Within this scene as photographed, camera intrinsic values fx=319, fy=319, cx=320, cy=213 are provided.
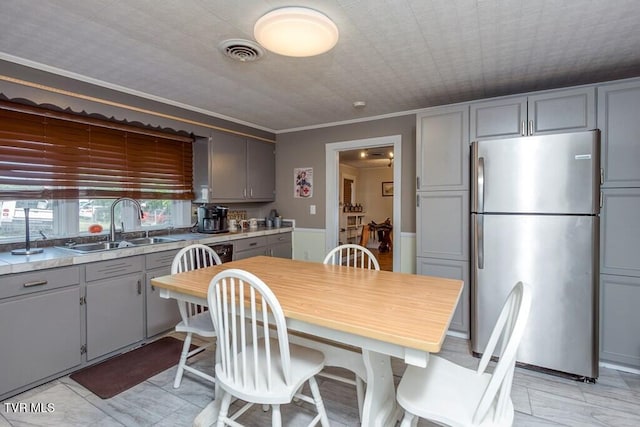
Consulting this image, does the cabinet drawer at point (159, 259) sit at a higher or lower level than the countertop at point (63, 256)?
lower

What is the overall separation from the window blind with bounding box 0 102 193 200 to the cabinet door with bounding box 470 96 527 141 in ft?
9.64

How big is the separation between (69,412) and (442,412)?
2.07m

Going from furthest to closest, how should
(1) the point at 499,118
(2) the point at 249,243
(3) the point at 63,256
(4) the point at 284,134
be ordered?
(4) the point at 284,134
(2) the point at 249,243
(1) the point at 499,118
(3) the point at 63,256

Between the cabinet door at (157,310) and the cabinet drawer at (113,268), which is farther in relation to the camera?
the cabinet door at (157,310)

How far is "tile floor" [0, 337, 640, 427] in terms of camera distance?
1.79 m

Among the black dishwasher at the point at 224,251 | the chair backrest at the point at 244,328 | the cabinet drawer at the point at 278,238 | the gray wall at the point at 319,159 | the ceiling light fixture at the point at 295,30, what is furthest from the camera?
the cabinet drawer at the point at 278,238

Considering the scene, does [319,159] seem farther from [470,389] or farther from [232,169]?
[470,389]

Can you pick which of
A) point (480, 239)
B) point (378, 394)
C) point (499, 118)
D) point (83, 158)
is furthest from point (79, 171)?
point (499, 118)

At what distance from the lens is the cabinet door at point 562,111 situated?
236 cm

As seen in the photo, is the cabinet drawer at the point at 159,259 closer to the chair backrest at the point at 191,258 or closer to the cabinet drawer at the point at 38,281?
the chair backrest at the point at 191,258

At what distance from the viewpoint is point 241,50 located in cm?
203

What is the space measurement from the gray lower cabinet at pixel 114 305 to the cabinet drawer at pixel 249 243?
1.04 meters

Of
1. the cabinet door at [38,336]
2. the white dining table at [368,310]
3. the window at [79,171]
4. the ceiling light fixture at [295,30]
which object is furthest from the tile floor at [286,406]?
the ceiling light fixture at [295,30]

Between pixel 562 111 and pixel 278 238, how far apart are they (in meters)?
3.16
